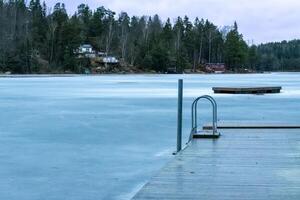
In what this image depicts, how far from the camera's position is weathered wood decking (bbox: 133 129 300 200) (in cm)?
579

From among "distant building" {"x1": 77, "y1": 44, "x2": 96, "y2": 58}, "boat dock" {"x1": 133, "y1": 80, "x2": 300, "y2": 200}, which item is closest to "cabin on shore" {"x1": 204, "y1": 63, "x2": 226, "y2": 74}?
"distant building" {"x1": 77, "y1": 44, "x2": 96, "y2": 58}

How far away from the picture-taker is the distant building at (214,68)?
12474cm

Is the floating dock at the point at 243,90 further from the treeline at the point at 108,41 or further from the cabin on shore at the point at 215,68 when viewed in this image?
the cabin on shore at the point at 215,68

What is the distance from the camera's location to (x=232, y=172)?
710 centimetres

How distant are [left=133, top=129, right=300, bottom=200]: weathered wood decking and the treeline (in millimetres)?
72467

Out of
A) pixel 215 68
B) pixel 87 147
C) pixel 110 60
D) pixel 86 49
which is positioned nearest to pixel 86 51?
pixel 86 49

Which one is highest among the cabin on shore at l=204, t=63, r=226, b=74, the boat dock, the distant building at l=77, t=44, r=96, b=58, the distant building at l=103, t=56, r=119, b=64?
the distant building at l=77, t=44, r=96, b=58

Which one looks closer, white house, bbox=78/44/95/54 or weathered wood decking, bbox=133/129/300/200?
weathered wood decking, bbox=133/129/300/200

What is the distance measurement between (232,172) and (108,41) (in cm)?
10248

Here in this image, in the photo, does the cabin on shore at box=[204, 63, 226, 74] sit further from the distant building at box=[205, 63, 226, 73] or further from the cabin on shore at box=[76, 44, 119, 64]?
the cabin on shore at box=[76, 44, 119, 64]

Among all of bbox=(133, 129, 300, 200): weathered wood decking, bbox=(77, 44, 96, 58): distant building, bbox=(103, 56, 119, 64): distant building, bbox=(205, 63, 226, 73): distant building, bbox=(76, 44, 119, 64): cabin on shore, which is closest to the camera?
bbox=(133, 129, 300, 200): weathered wood decking

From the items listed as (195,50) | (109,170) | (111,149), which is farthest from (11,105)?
(195,50)

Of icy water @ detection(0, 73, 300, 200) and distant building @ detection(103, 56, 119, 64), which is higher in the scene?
distant building @ detection(103, 56, 119, 64)

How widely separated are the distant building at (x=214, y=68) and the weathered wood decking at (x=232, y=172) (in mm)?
113902
